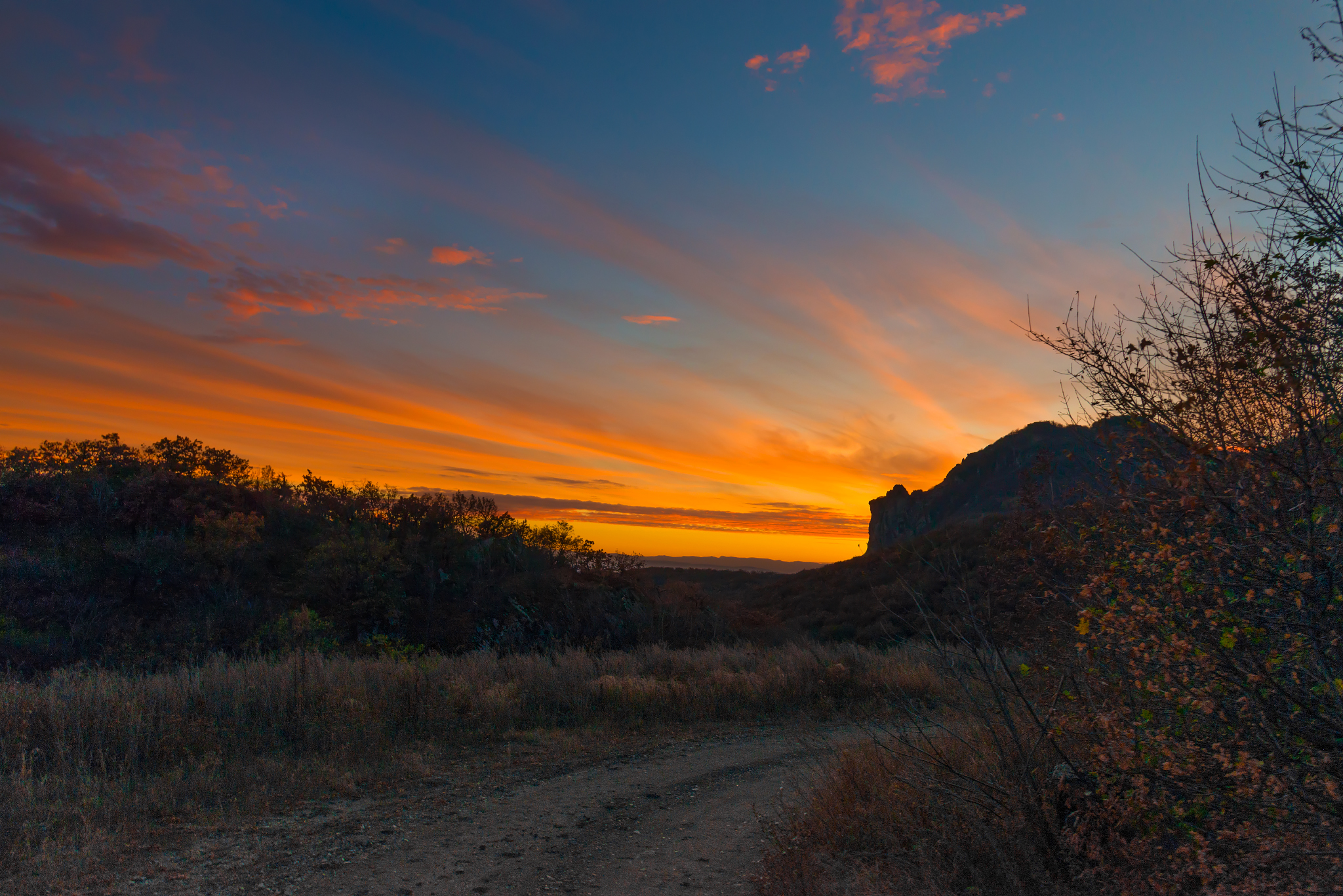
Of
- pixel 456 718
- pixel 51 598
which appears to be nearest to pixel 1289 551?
pixel 456 718

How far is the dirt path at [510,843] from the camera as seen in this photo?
20.0ft

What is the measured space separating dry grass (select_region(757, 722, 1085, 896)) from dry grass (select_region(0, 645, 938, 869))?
3.81 ft

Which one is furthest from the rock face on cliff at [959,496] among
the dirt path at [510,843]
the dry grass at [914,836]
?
the dry grass at [914,836]

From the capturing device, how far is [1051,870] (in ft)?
17.0

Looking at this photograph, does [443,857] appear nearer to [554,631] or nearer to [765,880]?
[765,880]

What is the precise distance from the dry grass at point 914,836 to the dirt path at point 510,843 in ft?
1.96

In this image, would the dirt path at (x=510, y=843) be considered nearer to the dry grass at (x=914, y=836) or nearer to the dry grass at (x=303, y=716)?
the dry grass at (x=914, y=836)

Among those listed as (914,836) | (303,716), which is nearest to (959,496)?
(303,716)

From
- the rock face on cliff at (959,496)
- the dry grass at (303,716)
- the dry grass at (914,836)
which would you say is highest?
the rock face on cliff at (959,496)

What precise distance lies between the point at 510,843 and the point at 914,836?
12.9 ft

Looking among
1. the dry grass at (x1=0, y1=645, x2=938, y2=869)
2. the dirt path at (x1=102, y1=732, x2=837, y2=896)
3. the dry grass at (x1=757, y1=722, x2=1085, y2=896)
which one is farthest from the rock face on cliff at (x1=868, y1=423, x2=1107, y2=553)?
the dry grass at (x1=757, y1=722, x2=1085, y2=896)

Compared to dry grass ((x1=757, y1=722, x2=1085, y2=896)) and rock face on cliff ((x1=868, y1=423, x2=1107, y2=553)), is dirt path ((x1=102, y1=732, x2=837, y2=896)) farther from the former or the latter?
rock face on cliff ((x1=868, y1=423, x2=1107, y2=553))

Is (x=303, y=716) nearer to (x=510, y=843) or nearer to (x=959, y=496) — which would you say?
(x=510, y=843)

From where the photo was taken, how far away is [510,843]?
7.13 m
